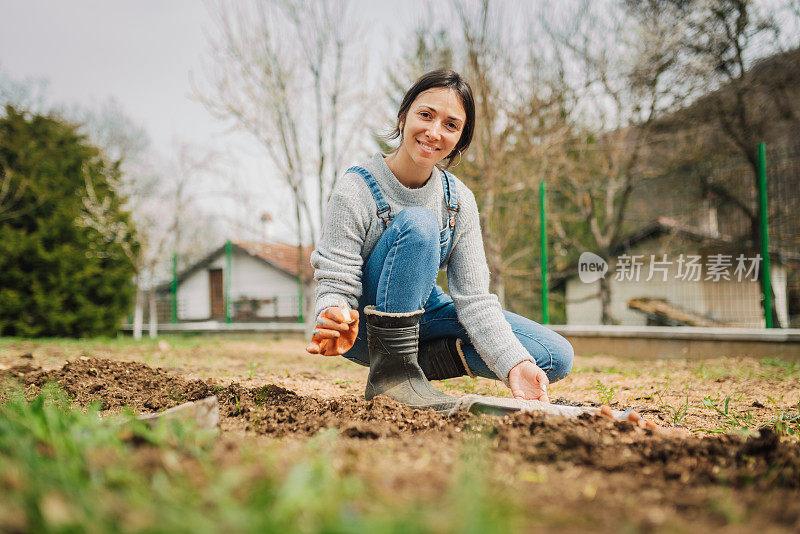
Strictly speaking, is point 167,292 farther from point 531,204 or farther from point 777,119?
point 777,119

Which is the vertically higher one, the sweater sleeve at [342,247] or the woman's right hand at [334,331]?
the sweater sleeve at [342,247]

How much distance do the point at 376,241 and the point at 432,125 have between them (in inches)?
19.7

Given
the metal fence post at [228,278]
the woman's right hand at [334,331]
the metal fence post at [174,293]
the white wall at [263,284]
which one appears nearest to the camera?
the woman's right hand at [334,331]

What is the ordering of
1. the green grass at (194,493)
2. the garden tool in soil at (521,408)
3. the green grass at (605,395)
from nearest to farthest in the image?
the green grass at (194,493)
the garden tool in soil at (521,408)
the green grass at (605,395)

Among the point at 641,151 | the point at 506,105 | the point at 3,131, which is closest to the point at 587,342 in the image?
the point at 506,105

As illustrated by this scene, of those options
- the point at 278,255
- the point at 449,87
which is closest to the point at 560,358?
the point at 449,87

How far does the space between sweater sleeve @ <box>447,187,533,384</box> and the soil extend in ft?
1.46

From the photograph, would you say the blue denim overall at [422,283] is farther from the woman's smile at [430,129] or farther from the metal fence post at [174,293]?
the metal fence post at [174,293]

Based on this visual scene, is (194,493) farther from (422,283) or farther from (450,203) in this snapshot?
(450,203)

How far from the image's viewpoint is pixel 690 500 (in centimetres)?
88

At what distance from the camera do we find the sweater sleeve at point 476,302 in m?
1.99

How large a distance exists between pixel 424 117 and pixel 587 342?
458 cm

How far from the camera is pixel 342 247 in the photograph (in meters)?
2.01

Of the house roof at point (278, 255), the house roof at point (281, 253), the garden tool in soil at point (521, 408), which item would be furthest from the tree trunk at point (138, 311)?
the garden tool in soil at point (521, 408)
